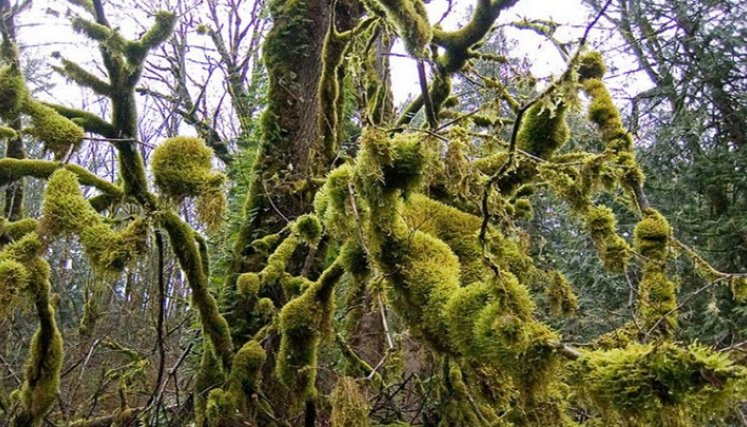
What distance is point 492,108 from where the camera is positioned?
2.58m

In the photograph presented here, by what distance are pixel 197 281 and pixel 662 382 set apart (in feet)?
8.81

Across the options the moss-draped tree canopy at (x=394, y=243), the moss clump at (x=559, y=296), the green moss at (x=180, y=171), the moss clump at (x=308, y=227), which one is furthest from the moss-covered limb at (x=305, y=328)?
the moss clump at (x=559, y=296)

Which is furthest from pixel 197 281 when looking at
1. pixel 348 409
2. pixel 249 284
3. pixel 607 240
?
pixel 607 240

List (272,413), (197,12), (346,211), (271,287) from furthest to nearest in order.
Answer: (197,12), (271,287), (272,413), (346,211)

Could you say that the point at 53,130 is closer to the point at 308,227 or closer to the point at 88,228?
the point at 88,228

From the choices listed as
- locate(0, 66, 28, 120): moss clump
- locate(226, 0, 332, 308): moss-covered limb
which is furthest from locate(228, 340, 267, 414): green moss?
locate(0, 66, 28, 120): moss clump

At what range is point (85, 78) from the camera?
3.07 m

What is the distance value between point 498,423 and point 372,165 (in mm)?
1831

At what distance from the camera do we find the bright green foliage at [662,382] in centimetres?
123

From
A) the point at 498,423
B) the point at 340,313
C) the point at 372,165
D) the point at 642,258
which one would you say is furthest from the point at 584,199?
the point at 340,313

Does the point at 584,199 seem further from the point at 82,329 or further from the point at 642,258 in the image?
the point at 82,329

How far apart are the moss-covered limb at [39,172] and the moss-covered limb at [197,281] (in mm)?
414

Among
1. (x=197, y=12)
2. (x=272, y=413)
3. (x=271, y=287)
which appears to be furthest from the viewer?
(x=197, y=12)

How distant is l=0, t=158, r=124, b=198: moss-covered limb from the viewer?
3.04 meters
